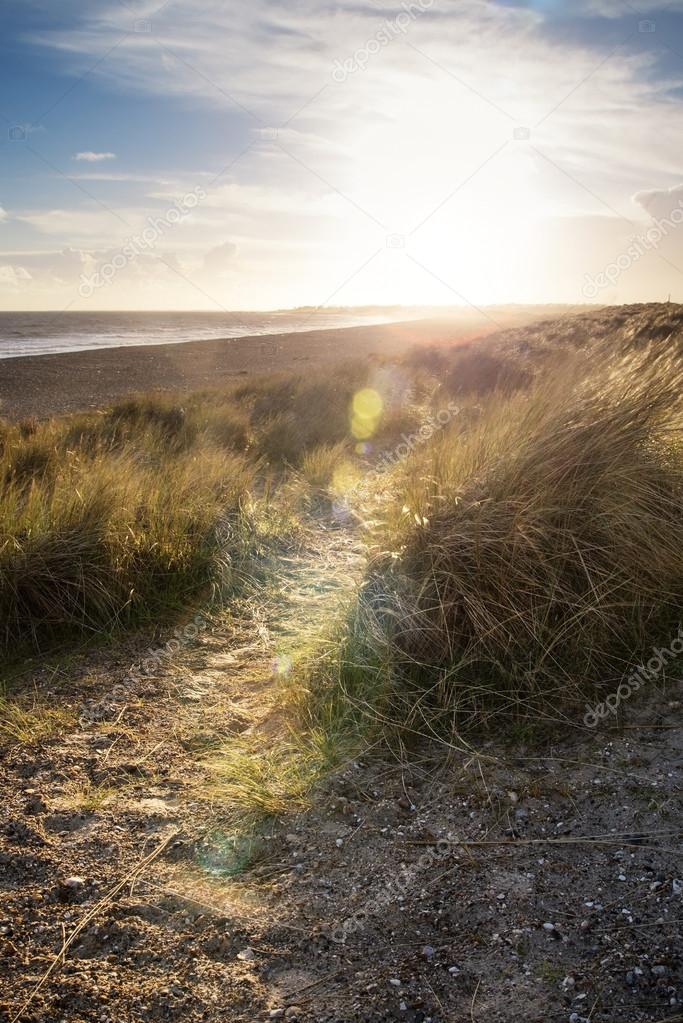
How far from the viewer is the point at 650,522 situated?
3367 millimetres

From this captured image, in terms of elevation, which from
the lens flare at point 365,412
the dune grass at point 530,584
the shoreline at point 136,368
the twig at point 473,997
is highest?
the shoreline at point 136,368

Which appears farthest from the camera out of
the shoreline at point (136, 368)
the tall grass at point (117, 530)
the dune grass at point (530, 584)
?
the shoreline at point (136, 368)

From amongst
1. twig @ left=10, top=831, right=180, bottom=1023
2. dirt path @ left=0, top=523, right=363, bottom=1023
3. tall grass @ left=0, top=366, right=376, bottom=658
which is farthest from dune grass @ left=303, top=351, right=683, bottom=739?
tall grass @ left=0, top=366, right=376, bottom=658

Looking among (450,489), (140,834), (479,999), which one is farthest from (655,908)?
(450,489)

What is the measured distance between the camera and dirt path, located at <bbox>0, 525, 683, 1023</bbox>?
6.00 feet

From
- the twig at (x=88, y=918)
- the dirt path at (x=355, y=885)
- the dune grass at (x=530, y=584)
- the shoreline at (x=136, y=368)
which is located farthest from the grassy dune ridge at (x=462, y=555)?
the shoreline at (x=136, y=368)

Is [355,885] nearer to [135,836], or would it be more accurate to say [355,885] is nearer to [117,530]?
[135,836]

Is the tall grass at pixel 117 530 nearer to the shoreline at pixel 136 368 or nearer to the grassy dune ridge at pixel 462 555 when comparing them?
the grassy dune ridge at pixel 462 555

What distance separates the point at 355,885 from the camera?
2.24 metres

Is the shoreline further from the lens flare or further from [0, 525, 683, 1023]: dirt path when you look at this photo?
[0, 525, 683, 1023]: dirt path

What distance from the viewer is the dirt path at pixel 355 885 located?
1829 millimetres

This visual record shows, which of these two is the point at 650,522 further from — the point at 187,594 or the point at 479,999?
the point at 187,594

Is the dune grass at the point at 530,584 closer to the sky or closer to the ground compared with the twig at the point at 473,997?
closer to the sky

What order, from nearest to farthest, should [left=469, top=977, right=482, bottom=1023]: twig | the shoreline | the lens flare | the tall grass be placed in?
1. [left=469, top=977, right=482, bottom=1023]: twig
2. the tall grass
3. the lens flare
4. the shoreline
